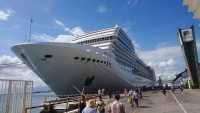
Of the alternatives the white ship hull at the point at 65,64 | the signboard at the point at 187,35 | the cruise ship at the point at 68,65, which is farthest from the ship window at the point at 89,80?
the signboard at the point at 187,35

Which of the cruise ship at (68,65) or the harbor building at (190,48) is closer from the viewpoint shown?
the cruise ship at (68,65)

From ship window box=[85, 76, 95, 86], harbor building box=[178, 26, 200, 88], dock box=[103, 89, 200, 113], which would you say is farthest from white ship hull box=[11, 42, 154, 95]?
harbor building box=[178, 26, 200, 88]

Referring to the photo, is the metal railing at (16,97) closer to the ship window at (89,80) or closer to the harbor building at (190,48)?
the ship window at (89,80)

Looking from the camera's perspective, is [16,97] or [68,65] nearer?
[16,97]

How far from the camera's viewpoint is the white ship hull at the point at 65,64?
1571 cm

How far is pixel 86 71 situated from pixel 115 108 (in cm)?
1501

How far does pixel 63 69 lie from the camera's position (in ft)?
57.0

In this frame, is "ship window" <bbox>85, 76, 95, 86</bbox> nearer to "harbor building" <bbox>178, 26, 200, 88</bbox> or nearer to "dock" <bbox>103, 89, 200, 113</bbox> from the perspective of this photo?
"dock" <bbox>103, 89, 200, 113</bbox>

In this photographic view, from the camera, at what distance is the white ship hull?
15.7 meters

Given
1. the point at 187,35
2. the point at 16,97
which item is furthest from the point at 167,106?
the point at 187,35

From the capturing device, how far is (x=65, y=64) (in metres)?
17.1

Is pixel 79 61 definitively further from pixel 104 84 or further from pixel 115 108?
pixel 115 108

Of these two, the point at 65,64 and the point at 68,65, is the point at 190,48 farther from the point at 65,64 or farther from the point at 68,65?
the point at 65,64

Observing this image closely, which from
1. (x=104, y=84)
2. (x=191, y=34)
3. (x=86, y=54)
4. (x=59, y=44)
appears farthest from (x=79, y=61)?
(x=191, y=34)
